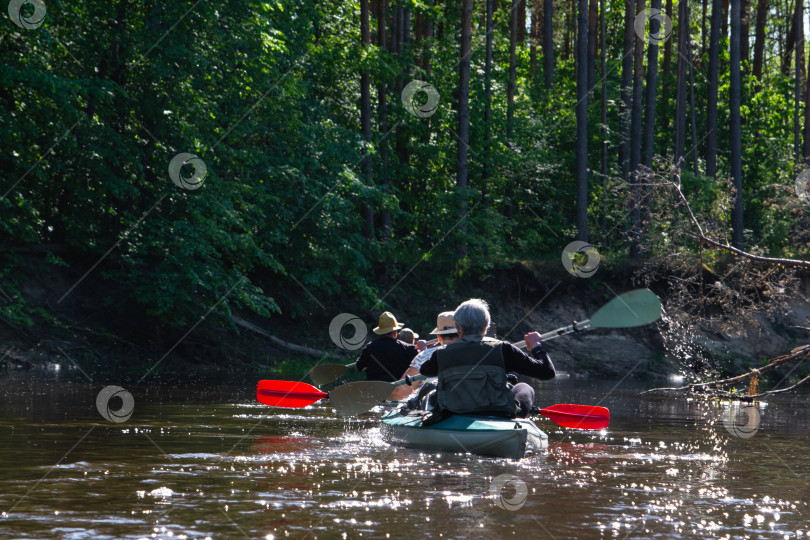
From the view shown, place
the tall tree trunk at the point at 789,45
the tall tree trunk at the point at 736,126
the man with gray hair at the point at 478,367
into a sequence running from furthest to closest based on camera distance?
the tall tree trunk at the point at 789,45 → the tall tree trunk at the point at 736,126 → the man with gray hair at the point at 478,367

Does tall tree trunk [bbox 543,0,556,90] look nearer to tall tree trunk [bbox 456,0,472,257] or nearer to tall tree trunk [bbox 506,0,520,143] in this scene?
tall tree trunk [bbox 506,0,520,143]

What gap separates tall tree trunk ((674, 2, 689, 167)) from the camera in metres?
30.7

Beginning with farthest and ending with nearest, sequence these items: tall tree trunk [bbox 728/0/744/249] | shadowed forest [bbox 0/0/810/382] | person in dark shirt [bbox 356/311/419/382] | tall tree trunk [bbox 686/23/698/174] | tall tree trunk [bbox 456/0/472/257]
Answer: tall tree trunk [bbox 686/23/698/174], tall tree trunk [bbox 728/0/744/249], tall tree trunk [bbox 456/0/472/257], shadowed forest [bbox 0/0/810/382], person in dark shirt [bbox 356/311/419/382]

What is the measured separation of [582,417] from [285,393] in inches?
148

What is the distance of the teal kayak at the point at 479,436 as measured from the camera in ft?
26.9

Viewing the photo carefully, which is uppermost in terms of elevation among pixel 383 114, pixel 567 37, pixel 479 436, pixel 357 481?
pixel 567 37

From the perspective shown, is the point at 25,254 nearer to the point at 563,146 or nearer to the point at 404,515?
the point at 404,515

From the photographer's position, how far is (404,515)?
5.82 meters

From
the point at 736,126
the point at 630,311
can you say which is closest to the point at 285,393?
the point at 630,311

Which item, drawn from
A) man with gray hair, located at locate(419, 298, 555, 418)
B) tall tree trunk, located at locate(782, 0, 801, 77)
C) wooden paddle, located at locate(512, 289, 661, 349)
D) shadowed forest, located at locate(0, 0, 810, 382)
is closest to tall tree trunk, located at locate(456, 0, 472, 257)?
shadowed forest, located at locate(0, 0, 810, 382)

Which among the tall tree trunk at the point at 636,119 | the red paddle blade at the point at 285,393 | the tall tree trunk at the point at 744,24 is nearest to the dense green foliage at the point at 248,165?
the tall tree trunk at the point at 636,119

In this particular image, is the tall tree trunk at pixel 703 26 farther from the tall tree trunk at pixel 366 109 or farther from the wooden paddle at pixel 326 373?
the wooden paddle at pixel 326 373

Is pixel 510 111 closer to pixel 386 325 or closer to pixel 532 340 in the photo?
pixel 386 325

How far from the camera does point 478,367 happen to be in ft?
27.5
